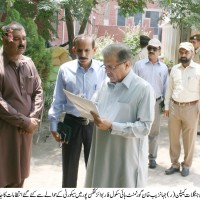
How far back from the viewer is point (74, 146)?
11.8 feet

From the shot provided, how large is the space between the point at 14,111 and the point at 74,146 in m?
0.75

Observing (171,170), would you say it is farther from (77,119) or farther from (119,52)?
(119,52)

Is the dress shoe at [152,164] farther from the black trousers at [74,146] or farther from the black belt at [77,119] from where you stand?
the black belt at [77,119]

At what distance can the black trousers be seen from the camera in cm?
356

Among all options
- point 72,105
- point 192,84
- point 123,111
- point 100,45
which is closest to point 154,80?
point 192,84

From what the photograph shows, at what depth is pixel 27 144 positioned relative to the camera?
3.39 m

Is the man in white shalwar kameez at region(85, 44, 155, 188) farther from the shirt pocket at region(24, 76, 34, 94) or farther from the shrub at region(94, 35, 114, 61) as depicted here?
the shrub at region(94, 35, 114, 61)

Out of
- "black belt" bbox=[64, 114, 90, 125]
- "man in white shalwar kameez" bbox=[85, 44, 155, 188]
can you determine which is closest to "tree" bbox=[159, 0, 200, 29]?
"black belt" bbox=[64, 114, 90, 125]

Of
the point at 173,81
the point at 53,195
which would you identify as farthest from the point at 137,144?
the point at 173,81

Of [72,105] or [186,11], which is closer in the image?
[72,105]

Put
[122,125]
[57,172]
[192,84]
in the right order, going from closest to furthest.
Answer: [122,125], [192,84], [57,172]

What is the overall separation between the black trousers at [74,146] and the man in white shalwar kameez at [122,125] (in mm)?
766

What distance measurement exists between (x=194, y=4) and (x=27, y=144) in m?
6.34

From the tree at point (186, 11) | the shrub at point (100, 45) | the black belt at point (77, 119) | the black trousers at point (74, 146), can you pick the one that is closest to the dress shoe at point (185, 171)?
the black trousers at point (74, 146)
